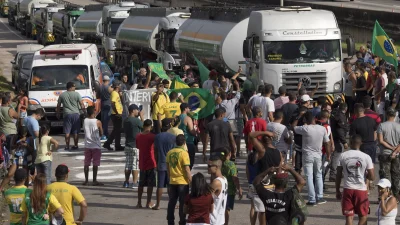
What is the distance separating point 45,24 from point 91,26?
45.9 feet

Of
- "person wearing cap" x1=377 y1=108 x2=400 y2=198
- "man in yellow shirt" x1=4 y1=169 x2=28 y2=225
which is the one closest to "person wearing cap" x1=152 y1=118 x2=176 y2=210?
"person wearing cap" x1=377 y1=108 x2=400 y2=198

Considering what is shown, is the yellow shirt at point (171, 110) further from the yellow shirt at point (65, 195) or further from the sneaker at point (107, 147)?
the yellow shirt at point (65, 195)

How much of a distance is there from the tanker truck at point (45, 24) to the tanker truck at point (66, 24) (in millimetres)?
844

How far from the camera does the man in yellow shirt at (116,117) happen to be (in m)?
24.6

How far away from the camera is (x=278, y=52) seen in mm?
27234

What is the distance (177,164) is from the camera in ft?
50.3

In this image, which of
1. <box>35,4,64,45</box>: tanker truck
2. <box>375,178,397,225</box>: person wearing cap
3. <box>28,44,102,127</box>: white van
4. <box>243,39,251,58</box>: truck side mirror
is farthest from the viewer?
<box>35,4,64,45</box>: tanker truck

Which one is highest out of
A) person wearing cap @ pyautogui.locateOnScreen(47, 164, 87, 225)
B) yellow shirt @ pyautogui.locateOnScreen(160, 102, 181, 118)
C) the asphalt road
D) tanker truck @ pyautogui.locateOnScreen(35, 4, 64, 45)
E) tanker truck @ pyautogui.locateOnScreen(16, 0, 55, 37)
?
person wearing cap @ pyautogui.locateOnScreen(47, 164, 87, 225)

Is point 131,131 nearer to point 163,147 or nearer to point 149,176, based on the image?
point 149,176

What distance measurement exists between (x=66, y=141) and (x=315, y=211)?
951cm

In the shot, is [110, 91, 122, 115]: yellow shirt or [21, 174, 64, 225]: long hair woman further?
[110, 91, 122, 115]: yellow shirt

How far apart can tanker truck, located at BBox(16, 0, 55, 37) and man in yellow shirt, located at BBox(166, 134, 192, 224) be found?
60628mm

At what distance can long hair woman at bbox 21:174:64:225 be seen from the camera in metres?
12.3

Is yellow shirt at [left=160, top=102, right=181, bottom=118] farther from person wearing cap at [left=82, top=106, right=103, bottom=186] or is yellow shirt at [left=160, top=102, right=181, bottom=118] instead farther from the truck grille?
the truck grille
